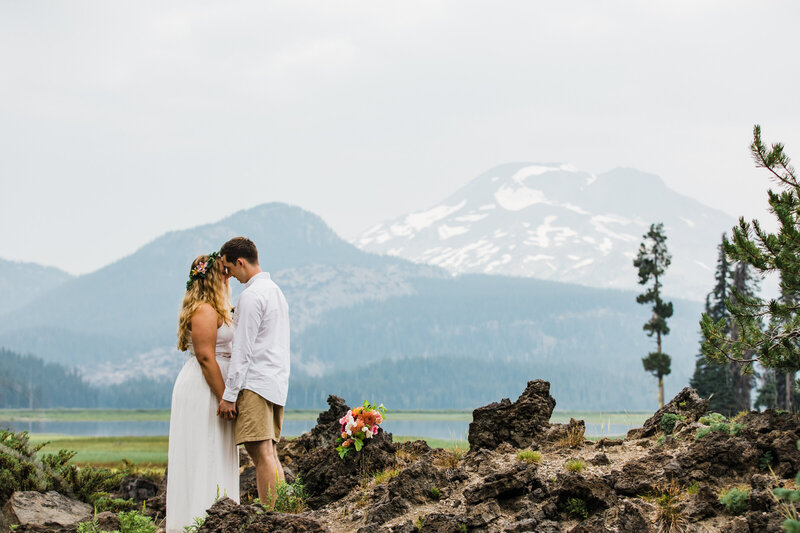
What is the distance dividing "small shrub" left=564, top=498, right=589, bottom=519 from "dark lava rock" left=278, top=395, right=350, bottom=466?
421cm

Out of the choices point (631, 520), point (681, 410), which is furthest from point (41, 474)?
point (681, 410)

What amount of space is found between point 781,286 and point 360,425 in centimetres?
582

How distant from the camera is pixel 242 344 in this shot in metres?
9.93

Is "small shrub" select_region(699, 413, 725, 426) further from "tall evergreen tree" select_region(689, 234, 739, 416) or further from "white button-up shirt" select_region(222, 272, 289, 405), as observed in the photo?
"tall evergreen tree" select_region(689, 234, 739, 416)

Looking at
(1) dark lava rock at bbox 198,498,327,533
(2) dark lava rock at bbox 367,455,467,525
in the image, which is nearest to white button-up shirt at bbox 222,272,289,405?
(1) dark lava rock at bbox 198,498,327,533

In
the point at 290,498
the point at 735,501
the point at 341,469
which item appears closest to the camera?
the point at 735,501

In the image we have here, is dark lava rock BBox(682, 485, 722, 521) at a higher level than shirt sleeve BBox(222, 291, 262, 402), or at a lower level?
lower

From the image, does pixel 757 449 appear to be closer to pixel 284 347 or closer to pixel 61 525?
pixel 284 347

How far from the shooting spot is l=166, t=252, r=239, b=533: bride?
1014cm

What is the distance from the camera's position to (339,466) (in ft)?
40.0

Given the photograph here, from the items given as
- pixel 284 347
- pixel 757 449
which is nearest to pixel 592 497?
pixel 757 449

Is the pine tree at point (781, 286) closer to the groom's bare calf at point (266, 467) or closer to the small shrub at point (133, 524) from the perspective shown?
the groom's bare calf at point (266, 467)

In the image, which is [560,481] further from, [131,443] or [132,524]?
[131,443]

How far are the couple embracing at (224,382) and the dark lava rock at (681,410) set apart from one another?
17.2 ft
